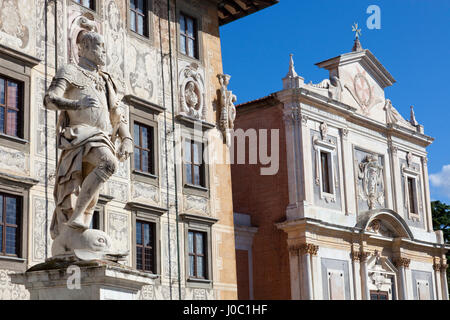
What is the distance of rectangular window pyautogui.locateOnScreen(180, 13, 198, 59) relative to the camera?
24.3 metres

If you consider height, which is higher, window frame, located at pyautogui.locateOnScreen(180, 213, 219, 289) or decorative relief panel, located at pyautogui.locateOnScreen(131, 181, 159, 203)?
decorative relief panel, located at pyautogui.locateOnScreen(131, 181, 159, 203)

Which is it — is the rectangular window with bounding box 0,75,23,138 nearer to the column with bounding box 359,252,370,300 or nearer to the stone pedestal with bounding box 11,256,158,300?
the stone pedestal with bounding box 11,256,158,300

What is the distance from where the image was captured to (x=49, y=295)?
8414 mm

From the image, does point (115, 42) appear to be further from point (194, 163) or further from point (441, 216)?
point (441, 216)

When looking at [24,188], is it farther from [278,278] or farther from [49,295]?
[278,278]

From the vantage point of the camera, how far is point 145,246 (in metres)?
21.2

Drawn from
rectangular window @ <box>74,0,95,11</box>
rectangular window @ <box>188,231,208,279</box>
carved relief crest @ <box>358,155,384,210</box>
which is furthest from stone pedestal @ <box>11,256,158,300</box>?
carved relief crest @ <box>358,155,384,210</box>

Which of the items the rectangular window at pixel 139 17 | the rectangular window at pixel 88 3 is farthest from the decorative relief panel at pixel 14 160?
the rectangular window at pixel 139 17

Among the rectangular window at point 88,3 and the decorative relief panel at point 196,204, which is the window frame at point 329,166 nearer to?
the decorative relief panel at point 196,204

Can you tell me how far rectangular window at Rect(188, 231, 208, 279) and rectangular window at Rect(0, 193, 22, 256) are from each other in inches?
253

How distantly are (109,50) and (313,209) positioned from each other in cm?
1178

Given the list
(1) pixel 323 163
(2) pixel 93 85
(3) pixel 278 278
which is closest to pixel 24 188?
(2) pixel 93 85

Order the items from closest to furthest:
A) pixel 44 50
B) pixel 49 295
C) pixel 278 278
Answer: pixel 49 295, pixel 44 50, pixel 278 278

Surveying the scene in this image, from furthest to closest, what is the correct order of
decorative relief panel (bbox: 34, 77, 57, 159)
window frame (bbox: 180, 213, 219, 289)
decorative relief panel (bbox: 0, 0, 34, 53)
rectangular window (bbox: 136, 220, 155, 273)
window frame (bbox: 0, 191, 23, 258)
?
1. window frame (bbox: 180, 213, 219, 289)
2. rectangular window (bbox: 136, 220, 155, 273)
3. decorative relief panel (bbox: 34, 77, 57, 159)
4. decorative relief panel (bbox: 0, 0, 34, 53)
5. window frame (bbox: 0, 191, 23, 258)
